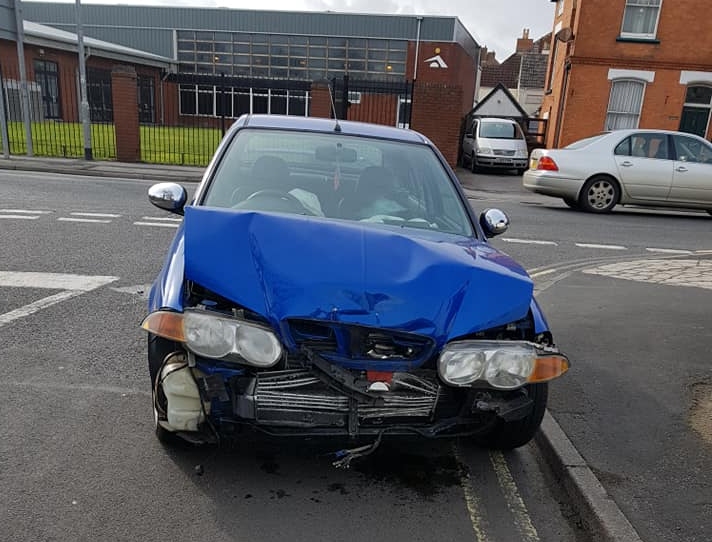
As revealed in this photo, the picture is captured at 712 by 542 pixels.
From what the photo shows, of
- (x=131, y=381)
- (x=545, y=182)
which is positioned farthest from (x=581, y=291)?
(x=545, y=182)

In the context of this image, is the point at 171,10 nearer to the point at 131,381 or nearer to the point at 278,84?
the point at 278,84

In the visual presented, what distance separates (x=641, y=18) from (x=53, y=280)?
2139cm

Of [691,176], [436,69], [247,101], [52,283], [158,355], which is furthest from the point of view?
[436,69]

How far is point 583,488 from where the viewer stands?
293cm

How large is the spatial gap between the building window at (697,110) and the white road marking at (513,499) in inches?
858

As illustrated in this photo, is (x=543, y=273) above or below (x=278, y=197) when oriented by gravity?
below

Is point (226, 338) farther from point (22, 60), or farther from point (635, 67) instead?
point (635, 67)

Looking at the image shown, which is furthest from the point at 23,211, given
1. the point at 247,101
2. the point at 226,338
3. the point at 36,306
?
the point at 247,101

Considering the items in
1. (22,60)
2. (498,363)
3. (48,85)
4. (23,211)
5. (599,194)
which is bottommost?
(23,211)

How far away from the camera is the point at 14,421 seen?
10.8 feet

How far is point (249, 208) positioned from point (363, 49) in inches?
1670

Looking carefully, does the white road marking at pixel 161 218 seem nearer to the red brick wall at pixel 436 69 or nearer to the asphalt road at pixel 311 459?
the asphalt road at pixel 311 459

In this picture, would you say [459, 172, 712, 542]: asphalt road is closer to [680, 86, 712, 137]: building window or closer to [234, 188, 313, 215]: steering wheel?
[234, 188, 313, 215]: steering wheel

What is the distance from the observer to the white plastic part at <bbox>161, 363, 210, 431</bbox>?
2.56 metres
